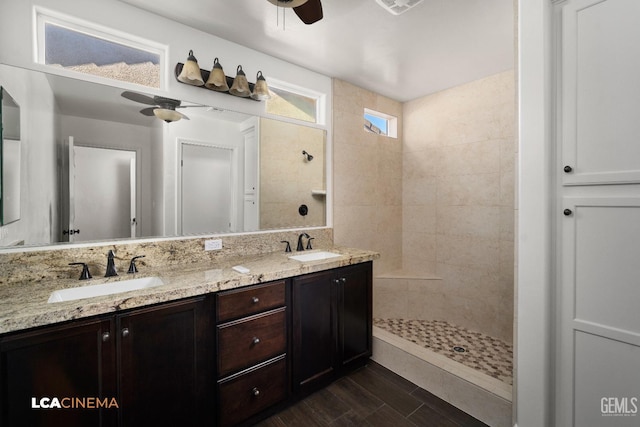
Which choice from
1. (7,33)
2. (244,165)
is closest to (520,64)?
(244,165)

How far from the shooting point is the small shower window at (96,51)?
5.30ft

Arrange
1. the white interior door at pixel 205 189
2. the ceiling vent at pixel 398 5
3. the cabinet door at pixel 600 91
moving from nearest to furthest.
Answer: the cabinet door at pixel 600 91 < the ceiling vent at pixel 398 5 < the white interior door at pixel 205 189

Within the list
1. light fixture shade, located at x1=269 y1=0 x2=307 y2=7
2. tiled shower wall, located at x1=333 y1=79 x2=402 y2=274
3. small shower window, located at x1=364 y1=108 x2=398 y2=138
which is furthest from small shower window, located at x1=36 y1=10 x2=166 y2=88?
small shower window, located at x1=364 y1=108 x2=398 y2=138

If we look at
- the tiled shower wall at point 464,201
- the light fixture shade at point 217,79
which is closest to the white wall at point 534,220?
the tiled shower wall at point 464,201

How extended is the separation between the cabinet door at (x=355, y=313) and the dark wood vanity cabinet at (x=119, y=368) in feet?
3.25

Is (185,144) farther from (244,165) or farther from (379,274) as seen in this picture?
(379,274)

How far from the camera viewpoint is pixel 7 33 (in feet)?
4.83

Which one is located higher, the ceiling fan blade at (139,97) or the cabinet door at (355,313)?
the ceiling fan blade at (139,97)

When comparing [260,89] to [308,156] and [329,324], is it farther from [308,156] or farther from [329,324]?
[329,324]

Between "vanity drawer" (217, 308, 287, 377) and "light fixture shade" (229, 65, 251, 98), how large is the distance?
1700 mm

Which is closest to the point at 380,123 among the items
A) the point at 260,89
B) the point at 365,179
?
the point at 365,179

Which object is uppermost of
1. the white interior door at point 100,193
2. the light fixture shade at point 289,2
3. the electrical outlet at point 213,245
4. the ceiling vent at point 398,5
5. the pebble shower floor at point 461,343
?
the ceiling vent at point 398,5

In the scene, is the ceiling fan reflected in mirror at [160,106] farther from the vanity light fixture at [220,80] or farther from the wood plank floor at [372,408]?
the wood plank floor at [372,408]

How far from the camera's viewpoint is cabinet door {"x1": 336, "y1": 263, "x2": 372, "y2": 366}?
2.11m
